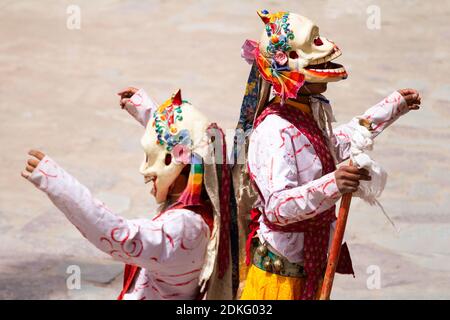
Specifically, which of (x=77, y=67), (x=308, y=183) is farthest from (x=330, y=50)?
(x=77, y=67)

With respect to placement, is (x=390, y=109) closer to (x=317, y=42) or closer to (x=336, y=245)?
(x=317, y=42)

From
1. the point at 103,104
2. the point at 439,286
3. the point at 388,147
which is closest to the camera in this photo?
the point at 439,286

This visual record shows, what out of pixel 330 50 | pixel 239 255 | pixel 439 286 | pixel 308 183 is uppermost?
pixel 330 50

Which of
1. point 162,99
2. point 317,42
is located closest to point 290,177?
point 317,42

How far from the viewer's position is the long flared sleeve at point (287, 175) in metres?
4.66

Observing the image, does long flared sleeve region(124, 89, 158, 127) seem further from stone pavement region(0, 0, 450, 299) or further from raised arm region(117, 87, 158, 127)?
stone pavement region(0, 0, 450, 299)

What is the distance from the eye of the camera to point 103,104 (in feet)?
34.6

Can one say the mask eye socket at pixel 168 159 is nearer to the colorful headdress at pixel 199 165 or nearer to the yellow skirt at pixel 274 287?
the colorful headdress at pixel 199 165

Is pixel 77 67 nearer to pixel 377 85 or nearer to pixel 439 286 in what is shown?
pixel 377 85

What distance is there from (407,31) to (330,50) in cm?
737

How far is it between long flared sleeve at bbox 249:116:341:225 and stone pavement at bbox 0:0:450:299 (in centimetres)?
260

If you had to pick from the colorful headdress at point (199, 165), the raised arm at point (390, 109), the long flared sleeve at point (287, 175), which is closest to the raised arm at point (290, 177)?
the long flared sleeve at point (287, 175)

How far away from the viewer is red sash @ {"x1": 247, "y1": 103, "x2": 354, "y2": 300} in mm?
4910

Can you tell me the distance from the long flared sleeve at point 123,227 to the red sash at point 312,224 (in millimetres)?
362
